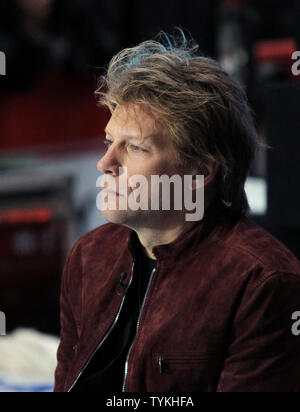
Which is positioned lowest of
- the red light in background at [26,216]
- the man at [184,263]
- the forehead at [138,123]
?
the red light in background at [26,216]

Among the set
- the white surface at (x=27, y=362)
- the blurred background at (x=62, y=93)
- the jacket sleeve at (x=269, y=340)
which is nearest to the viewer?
the jacket sleeve at (x=269, y=340)

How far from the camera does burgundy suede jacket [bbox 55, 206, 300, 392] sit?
1.23 meters

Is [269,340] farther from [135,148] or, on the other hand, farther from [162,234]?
[135,148]

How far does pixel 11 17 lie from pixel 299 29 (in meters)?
3.07

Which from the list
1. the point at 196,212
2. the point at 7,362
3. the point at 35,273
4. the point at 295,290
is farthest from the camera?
the point at 35,273

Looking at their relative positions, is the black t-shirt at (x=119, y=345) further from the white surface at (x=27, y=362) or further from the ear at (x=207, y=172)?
the white surface at (x=27, y=362)

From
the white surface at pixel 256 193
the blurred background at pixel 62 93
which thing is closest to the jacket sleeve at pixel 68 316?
the white surface at pixel 256 193

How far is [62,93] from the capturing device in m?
4.98

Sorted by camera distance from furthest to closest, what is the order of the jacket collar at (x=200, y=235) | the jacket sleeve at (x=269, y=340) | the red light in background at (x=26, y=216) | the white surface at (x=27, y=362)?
1. the red light in background at (x=26, y=216)
2. the white surface at (x=27, y=362)
3. the jacket collar at (x=200, y=235)
4. the jacket sleeve at (x=269, y=340)

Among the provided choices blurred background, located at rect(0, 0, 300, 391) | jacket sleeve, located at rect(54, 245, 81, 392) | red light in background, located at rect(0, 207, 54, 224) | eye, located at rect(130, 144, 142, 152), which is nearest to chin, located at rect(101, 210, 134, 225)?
eye, located at rect(130, 144, 142, 152)

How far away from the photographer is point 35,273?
14.4ft

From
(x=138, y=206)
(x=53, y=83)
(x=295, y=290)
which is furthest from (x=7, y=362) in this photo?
(x=53, y=83)

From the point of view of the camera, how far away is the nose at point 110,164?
1308mm

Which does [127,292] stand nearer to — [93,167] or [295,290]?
[295,290]
